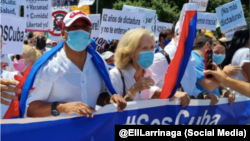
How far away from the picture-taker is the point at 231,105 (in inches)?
161

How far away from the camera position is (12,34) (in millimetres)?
4879

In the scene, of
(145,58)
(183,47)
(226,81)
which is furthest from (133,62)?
(226,81)

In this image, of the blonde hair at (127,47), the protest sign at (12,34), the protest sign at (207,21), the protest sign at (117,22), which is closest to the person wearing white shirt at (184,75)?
the blonde hair at (127,47)

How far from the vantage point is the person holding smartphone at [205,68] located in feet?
11.9

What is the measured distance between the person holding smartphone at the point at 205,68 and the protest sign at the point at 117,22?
2425 mm

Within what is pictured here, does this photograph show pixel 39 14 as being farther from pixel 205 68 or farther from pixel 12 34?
pixel 205 68

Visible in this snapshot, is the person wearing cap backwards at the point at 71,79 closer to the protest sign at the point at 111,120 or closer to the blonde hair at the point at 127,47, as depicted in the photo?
the protest sign at the point at 111,120

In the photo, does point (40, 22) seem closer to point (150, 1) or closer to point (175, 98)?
point (175, 98)

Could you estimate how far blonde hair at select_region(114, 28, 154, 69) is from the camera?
3299mm

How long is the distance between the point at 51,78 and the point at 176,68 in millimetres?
1195

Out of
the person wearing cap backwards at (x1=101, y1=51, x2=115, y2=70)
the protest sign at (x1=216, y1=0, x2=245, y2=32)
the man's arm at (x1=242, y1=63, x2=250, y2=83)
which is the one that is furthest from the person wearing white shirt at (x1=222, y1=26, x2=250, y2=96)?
the protest sign at (x1=216, y1=0, x2=245, y2=32)

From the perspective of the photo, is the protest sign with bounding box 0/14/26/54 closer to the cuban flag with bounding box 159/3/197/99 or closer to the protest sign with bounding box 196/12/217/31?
the cuban flag with bounding box 159/3/197/99

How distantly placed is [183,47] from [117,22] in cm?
360

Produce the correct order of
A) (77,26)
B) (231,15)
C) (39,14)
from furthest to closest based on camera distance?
(231,15)
(39,14)
(77,26)
